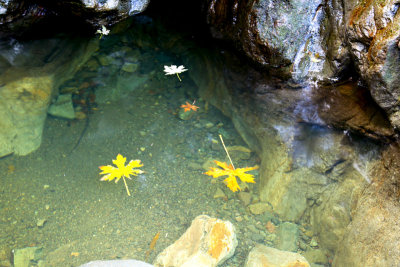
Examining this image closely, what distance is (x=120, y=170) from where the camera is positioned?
282 cm

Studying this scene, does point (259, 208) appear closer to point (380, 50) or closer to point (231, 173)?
point (231, 173)

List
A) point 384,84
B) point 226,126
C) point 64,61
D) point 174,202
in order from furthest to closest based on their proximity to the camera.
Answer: point 64,61 → point 226,126 → point 174,202 → point 384,84

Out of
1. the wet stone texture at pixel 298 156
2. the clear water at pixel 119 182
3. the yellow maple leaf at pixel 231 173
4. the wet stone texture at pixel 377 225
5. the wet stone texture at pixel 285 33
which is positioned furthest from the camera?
the wet stone texture at pixel 285 33

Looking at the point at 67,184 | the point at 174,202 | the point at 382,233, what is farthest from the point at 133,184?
the point at 382,233

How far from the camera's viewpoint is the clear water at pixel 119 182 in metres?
2.39

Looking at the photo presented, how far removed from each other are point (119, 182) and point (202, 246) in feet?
3.19

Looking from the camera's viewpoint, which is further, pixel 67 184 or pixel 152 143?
pixel 152 143

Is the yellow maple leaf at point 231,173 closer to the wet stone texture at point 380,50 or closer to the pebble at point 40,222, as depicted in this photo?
the wet stone texture at point 380,50

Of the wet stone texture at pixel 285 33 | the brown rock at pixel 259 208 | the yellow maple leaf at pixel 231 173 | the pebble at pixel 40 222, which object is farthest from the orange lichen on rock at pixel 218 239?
the wet stone texture at pixel 285 33

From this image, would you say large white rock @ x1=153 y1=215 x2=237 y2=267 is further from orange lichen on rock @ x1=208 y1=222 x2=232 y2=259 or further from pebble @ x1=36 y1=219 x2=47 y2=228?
pebble @ x1=36 y1=219 x2=47 y2=228

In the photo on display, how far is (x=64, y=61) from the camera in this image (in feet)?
12.5

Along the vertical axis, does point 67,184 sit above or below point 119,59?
below

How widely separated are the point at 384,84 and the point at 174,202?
1.93 metres

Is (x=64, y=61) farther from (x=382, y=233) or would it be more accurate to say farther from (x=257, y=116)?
(x=382, y=233)
